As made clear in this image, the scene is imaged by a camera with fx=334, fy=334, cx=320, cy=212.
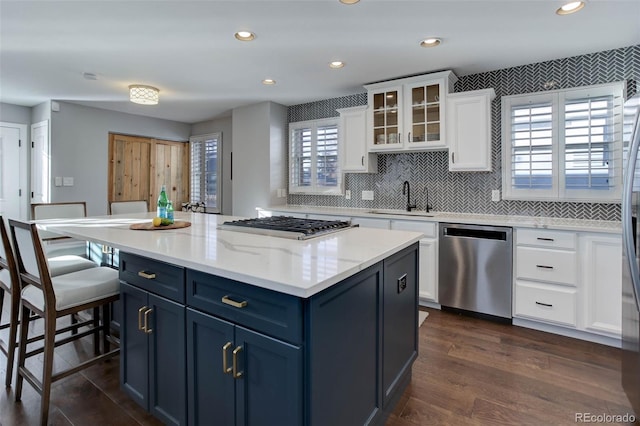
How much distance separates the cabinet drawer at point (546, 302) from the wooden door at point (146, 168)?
18.2ft

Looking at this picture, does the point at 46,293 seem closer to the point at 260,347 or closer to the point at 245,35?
the point at 260,347

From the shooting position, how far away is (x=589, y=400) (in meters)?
1.92

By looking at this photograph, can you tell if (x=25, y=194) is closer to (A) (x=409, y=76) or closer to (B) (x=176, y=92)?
(B) (x=176, y=92)

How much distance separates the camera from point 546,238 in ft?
8.98

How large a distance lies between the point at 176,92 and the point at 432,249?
358 cm

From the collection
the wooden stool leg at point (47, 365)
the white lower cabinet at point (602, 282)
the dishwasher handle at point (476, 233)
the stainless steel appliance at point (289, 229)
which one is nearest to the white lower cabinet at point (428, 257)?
the dishwasher handle at point (476, 233)

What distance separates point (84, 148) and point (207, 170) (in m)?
1.84

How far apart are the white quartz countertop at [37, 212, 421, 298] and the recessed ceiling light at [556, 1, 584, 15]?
1.81 m

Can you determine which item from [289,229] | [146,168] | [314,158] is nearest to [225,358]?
[289,229]

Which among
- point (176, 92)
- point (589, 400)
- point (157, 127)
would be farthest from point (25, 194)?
point (589, 400)

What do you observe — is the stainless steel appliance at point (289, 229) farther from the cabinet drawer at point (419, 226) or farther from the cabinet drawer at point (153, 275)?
the cabinet drawer at point (419, 226)

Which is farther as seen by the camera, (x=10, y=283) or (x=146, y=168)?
(x=146, y=168)

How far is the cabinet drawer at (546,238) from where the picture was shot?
2.65 meters

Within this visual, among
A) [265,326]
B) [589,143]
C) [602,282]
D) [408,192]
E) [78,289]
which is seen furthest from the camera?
[408,192]
